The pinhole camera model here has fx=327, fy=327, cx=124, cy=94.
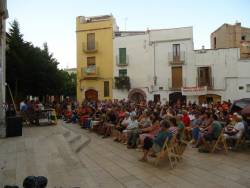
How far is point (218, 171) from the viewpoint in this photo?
7.24 metres

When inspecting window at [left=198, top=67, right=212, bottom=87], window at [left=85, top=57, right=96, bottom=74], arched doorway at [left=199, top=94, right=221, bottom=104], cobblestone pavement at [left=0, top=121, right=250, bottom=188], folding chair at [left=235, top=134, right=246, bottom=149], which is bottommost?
cobblestone pavement at [left=0, top=121, right=250, bottom=188]

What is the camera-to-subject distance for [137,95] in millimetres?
32188

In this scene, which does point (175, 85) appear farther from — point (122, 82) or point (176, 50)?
point (122, 82)

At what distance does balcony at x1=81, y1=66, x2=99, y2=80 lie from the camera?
33344 mm

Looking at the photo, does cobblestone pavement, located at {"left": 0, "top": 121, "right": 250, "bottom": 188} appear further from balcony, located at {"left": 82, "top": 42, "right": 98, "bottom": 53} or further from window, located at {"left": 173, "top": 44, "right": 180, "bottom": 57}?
balcony, located at {"left": 82, "top": 42, "right": 98, "bottom": 53}

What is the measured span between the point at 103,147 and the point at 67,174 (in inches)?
171

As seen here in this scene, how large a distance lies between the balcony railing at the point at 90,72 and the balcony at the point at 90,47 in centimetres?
174

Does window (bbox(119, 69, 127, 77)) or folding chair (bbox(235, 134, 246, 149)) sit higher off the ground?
window (bbox(119, 69, 127, 77))

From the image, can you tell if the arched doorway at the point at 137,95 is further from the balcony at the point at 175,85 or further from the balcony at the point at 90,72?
the balcony at the point at 90,72

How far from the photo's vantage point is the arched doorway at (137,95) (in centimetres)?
3178

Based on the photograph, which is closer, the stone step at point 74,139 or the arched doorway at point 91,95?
the stone step at point 74,139

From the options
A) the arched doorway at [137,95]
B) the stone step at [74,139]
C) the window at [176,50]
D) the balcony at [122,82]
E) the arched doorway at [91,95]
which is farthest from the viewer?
→ the arched doorway at [91,95]

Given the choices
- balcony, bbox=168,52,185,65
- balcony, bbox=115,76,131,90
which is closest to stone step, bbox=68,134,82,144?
balcony, bbox=168,52,185,65

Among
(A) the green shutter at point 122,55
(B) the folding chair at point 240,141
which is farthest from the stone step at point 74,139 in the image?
(A) the green shutter at point 122,55
